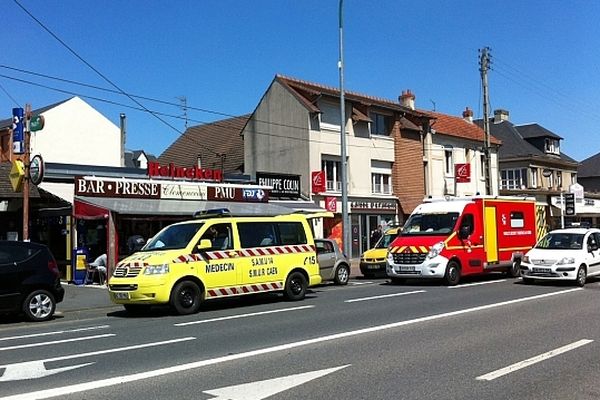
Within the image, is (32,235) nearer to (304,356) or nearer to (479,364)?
(304,356)

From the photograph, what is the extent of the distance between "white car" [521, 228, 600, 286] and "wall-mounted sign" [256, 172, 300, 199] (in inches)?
545

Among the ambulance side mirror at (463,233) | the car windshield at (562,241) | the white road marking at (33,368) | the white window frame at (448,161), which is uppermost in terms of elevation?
the white window frame at (448,161)

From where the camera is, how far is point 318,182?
3158cm

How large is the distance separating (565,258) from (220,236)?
965 cm

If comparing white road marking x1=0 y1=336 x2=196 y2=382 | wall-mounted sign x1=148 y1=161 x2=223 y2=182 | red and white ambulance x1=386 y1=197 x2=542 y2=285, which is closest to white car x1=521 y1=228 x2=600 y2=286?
red and white ambulance x1=386 y1=197 x2=542 y2=285

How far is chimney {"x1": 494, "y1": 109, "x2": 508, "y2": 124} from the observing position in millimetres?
62000

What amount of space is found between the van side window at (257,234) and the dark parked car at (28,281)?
13.1 feet

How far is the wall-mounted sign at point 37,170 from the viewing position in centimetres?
1730

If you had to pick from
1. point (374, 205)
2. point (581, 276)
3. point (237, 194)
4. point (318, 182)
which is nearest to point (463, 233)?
point (581, 276)

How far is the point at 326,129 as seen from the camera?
3334cm

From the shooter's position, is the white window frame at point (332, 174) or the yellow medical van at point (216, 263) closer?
the yellow medical van at point (216, 263)

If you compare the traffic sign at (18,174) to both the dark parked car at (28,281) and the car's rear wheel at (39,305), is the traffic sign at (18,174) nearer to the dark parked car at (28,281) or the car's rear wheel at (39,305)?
the dark parked car at (28,281)

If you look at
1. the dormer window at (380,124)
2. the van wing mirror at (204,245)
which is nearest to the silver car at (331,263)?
the van wing mirror at (204,245)

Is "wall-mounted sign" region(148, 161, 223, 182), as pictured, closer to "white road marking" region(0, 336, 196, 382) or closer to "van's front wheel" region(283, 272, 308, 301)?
"van's front wheel" region(283, 272, 308, 301)
